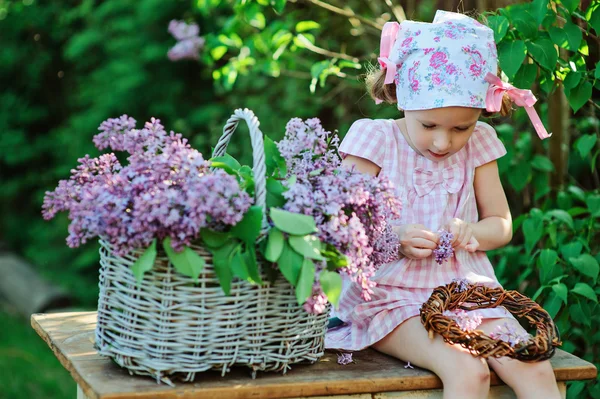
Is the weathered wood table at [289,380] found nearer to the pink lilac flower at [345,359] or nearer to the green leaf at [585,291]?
the pink lilac flower at [345,359]

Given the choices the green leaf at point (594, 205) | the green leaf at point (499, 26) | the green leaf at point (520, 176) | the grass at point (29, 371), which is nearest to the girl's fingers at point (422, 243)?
the green leaf at point (499, 26)

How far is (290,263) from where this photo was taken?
1.67 m

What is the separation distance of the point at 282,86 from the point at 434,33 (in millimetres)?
2964

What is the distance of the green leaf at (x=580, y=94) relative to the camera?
7.93 feet

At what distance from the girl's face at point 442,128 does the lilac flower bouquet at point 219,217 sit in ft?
1.21

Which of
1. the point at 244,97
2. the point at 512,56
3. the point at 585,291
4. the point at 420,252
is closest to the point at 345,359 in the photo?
the point at 420,252

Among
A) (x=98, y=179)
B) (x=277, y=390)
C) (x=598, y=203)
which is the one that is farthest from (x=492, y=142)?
(x=98, y=179)

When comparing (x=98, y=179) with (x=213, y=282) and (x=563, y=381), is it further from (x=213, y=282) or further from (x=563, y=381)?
(x=563, y=381)

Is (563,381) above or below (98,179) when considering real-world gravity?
below

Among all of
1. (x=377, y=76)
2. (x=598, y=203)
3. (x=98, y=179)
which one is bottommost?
(x=598, y=203)

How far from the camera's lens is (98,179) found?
1.83 metres

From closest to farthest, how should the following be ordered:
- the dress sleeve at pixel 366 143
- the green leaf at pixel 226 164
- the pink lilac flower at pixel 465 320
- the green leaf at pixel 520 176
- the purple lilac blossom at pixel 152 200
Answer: the purple lilac blossom at pixel 152 200 → the green leaf at pixel 226 164 → the pink lilac flower at pixel 465 320 → the dress sleeve at pixel 366 143 → the green leaf at pixel 520 176

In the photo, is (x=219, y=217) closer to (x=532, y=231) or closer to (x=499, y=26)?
(x=499, y=26)

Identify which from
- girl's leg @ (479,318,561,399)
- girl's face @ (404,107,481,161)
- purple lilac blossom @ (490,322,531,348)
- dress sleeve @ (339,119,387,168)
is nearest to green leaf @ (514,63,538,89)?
girl's face @ (404,107,481,161)
